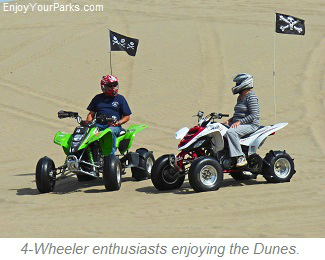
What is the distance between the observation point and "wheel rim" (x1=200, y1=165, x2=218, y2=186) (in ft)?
33.6

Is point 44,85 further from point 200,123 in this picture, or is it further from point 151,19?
point 200,123

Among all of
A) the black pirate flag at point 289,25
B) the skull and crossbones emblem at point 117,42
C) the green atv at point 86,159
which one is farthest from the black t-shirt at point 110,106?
the black pirate flag at point 289,25

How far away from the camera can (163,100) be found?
73.3ft

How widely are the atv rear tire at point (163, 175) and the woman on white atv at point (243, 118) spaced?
38.4 inches

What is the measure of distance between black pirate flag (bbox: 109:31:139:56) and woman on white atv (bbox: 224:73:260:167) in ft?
24.4

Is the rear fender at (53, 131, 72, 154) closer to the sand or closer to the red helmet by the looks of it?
the sand

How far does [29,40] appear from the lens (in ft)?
104

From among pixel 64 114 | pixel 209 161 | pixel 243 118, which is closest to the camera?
pixel 209 161

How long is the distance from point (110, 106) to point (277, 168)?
300 cm

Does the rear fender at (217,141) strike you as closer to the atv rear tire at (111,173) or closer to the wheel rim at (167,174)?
the wheel rim at (167,174)

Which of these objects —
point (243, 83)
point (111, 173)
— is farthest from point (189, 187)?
point (243, 83)

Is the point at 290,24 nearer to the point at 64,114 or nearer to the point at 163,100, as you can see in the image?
the point at 163,100

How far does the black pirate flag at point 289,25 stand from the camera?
18730 millimetres
